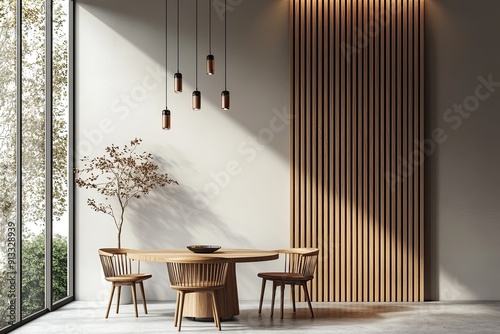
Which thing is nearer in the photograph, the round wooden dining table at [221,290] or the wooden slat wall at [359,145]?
the round wooden dining table at [221,290]

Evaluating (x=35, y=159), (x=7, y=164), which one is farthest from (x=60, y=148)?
(x=7, y=164)

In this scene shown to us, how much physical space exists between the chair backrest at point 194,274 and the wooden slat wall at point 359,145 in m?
2.22

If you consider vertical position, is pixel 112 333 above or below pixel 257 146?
below

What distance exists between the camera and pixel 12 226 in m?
7.17

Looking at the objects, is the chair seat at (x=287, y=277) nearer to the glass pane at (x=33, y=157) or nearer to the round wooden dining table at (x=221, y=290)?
the round wooden dining table at (x=221, y=290)

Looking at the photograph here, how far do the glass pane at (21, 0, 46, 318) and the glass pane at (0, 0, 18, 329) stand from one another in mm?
453

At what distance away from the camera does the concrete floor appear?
7.25 metres

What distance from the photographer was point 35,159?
8102 millimetres

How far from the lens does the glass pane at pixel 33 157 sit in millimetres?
7777

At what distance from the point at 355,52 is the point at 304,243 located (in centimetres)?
270

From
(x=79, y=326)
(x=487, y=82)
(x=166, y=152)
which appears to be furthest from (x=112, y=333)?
(x=487, y=82)

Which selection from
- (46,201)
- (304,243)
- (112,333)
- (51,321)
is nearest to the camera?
(112,333)

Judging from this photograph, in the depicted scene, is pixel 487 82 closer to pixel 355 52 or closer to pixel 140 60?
pixel 355 52

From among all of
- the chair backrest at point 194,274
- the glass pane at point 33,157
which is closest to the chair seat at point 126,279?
the chair backrest at point 194,274
